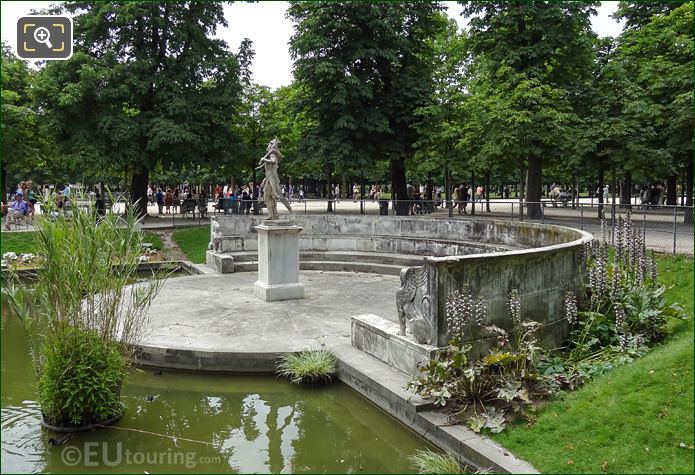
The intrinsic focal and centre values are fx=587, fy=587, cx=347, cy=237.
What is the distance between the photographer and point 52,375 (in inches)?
253

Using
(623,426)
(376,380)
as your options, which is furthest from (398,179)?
(623,426)

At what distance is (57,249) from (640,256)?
8.46 m

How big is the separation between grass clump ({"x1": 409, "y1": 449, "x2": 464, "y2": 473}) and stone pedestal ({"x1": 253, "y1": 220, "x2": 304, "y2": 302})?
750 cm

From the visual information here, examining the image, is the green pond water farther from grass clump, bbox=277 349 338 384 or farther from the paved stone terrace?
the paved stone terrace

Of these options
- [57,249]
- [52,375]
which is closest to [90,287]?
[57,249]

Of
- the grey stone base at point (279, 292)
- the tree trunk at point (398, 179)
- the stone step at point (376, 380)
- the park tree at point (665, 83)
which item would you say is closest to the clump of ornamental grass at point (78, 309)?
the stone step at point (376, 380)

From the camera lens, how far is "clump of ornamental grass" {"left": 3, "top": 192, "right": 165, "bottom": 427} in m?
6.27

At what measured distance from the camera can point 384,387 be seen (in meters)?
7.22

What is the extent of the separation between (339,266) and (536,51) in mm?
13919

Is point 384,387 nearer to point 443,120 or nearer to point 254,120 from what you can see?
point 443,120

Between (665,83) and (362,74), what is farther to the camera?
(362,74)

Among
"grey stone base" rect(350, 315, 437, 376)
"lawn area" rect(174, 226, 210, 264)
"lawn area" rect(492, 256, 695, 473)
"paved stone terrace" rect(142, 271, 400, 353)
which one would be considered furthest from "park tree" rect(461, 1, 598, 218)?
"lawn area" rect(492, 256, 695, 473)

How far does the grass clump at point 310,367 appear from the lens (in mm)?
8289

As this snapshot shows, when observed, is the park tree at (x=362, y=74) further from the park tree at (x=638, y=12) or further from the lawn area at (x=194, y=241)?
the park tree at (x=638, y=12)
